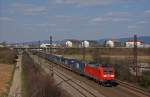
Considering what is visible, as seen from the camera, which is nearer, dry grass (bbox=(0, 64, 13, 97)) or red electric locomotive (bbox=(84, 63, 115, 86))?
red electric locomotive (bbox=(84, 63, 115, 86))

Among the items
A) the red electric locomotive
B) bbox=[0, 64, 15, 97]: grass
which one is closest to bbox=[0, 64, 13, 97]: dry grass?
bbox=[0, 64, 15, 97]: grass

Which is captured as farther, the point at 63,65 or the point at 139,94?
the point at 63,65

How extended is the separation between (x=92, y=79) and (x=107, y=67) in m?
7.29

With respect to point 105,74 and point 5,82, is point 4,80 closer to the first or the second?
point 5,82

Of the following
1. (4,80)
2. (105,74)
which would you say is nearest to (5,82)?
(4,80)

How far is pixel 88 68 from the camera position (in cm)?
4878

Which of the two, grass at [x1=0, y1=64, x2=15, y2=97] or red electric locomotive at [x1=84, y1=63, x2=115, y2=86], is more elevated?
red electric locomotive at [x1=84, y1=63, x2=115, y2=86]

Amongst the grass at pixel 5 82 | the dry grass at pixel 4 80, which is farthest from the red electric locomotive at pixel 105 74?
the dry grass at pixel 4 80

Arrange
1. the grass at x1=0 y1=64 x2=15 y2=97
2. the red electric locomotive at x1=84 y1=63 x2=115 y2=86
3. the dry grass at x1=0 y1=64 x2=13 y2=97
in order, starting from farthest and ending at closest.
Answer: the dry grass at x1=0 y1=64 x2=13 y2=97, the red electric locomotive at x1=84 y1=63 x2=115 y2=86, the grass at x1=0 y1=64 x2=15 y2=97

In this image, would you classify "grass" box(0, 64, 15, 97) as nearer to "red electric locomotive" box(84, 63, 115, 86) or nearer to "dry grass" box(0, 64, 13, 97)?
"dry grass" box(0, 64, 13, 97)

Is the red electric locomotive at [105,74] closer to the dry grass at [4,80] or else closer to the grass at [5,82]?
the grass at [5,82]

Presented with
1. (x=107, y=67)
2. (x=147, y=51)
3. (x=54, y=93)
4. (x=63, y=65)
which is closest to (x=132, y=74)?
(x=107, y=67)

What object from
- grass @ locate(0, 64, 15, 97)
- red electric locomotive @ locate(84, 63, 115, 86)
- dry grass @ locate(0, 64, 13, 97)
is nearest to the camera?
grass @ locate(0, 64, 15, 97)

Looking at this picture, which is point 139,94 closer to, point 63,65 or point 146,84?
point 146,84
